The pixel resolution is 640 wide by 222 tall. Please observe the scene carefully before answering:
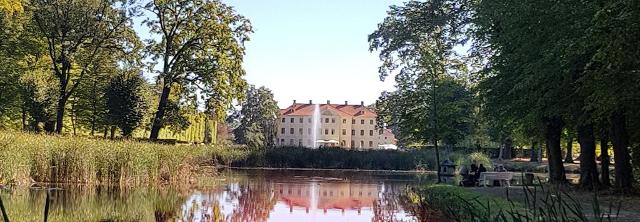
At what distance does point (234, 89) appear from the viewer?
40.3 m

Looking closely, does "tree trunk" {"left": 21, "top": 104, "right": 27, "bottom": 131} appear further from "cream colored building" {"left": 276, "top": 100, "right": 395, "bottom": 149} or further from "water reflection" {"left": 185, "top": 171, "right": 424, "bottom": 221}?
"cream colored building" {"left": 276, "top": 100, "right": 395, "bottom": 149}

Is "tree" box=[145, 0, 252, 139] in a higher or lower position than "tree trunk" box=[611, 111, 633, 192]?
higher

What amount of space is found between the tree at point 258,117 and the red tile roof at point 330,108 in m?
22.5

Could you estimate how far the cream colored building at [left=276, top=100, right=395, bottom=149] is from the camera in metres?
115

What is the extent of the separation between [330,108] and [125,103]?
7882 centimetres

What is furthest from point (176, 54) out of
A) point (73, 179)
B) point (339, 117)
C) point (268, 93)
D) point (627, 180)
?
point (339, 117)

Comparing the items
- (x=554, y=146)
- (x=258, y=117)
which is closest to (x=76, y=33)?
(x=554, y=146)

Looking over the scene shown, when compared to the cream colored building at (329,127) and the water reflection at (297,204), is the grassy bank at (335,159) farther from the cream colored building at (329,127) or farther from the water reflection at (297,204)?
the cream colored building at (329,127)

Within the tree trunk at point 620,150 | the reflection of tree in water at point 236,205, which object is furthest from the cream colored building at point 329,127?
the tree trunk at point 620,150

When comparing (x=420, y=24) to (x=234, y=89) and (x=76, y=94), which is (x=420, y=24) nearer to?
(x=234, y=89)

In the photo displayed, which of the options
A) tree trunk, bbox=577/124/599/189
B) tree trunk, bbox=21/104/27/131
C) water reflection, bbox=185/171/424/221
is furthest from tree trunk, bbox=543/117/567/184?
tree trunk, bbox=21/104/27/131

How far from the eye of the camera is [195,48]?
3944 cm

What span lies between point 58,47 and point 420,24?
2373 centimetres

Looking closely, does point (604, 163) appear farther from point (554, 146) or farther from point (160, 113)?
point (160, 113)
